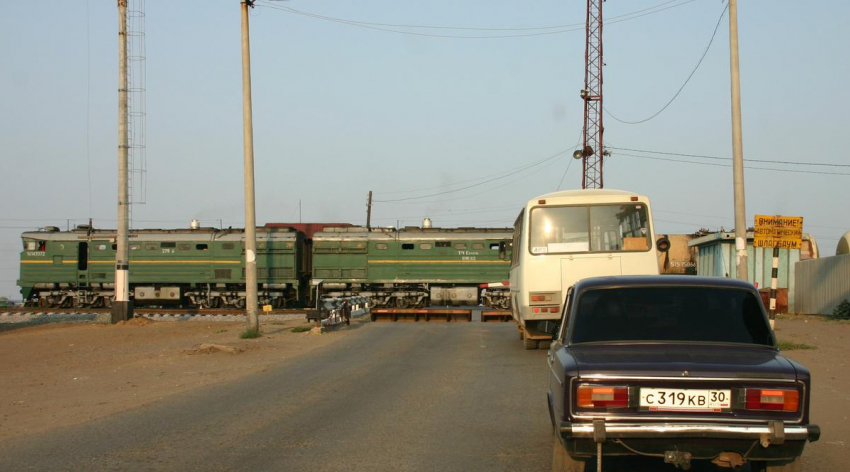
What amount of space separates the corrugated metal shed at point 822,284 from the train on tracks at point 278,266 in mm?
12098

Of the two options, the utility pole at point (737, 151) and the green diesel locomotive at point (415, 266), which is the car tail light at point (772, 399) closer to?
the utility pole at point (737, 151)

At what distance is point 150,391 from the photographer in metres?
12.3

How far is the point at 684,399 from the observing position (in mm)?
5215

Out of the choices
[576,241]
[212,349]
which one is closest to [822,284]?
[576,241]

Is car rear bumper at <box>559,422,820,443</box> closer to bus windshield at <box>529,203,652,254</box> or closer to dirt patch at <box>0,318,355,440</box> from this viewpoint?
dirt patch at <box>0,318,355,440</box>

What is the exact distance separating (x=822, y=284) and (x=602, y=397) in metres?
26.8

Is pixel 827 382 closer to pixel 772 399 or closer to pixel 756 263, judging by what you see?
pixel 772 399

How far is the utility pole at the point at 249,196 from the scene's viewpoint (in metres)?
21.7

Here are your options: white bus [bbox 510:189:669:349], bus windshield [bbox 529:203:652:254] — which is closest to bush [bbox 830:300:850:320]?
Answer: white bus [bbox 510:189:669:349]

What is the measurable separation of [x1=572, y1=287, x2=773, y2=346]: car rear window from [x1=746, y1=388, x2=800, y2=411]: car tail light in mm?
911

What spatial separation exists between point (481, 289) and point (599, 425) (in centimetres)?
3129

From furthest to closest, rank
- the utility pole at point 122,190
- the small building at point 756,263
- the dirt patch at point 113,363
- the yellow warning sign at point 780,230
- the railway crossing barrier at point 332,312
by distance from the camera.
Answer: the small building at point 756,263
the utility pole at point 122,190
the railway crossing barrier at point 332,312
the yellow warning sign at point 780,230
the dirt patch at point 113,363

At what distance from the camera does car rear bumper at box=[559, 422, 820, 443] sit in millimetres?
5062

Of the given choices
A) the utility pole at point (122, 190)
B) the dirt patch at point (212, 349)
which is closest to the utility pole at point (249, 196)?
the dirt patch at point (212, 349)
